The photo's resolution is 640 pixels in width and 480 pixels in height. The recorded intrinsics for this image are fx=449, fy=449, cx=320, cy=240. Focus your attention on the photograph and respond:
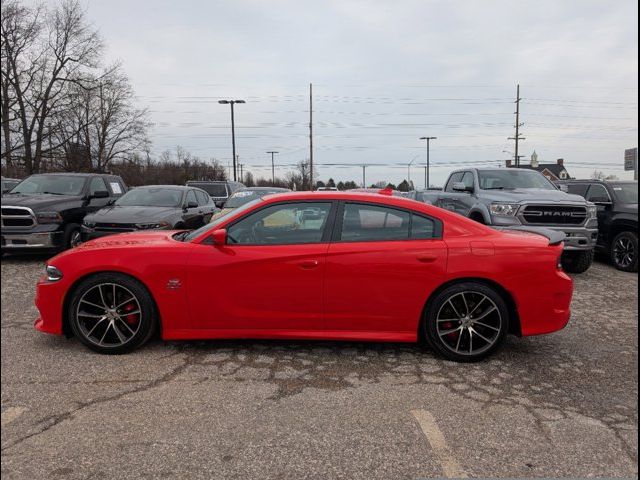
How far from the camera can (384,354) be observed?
13.2ft

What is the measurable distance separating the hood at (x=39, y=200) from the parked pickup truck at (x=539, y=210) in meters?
7.71

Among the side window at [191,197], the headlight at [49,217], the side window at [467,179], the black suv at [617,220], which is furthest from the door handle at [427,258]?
the headlight at [49,217]

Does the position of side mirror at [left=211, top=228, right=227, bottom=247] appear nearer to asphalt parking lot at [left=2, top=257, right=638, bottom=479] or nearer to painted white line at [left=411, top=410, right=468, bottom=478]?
asphalt parking lot at [left=2, top=257, right=638, bottom=479]

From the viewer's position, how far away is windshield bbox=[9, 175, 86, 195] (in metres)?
9.21

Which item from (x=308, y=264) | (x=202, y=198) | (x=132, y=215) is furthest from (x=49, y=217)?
(x=308, y=264)

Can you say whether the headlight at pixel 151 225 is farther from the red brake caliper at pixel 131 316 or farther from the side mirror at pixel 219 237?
the side mirror at pixel 219 237

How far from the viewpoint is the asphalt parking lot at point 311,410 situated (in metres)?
2.42

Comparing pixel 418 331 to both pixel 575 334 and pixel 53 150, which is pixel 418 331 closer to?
pixel 575 334

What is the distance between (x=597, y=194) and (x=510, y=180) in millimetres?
2404

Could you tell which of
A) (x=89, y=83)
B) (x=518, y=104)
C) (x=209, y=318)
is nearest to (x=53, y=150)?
(x=89, y=83)

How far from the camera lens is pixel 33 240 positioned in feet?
25.7

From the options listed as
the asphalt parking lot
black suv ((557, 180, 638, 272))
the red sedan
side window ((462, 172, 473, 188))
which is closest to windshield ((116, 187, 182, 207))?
the asphalt parking lot

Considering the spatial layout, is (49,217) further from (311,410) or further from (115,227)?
(311,410)

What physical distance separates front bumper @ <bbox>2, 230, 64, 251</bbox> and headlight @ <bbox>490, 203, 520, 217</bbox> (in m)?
7.89
